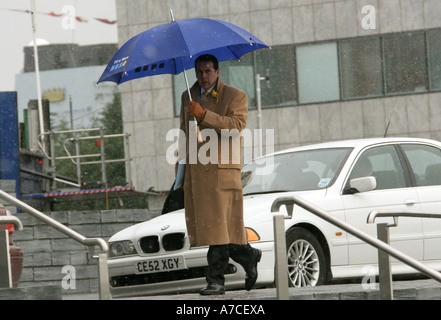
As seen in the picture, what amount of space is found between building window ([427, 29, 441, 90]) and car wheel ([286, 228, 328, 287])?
17944mm

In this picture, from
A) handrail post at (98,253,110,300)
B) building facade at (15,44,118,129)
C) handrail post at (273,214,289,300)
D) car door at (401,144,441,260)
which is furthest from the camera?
building facade at (15,44,118,129)

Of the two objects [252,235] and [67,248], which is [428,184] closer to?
[252,235]

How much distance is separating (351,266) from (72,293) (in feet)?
18.1

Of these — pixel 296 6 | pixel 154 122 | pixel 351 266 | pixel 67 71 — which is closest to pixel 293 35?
pixel 296 6

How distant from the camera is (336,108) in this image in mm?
26891

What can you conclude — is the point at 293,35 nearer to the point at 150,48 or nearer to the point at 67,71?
the point at 150,48

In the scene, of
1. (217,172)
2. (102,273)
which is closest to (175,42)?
(217,172)

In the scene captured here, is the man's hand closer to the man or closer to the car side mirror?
the man

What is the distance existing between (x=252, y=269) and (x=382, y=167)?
99.2 inches

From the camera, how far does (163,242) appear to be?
9.15m

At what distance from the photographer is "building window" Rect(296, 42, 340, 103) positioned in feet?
87.9

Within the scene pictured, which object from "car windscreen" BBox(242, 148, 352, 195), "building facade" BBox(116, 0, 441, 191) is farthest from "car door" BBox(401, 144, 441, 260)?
"building facade" BBox(116, 0, 441, 191)

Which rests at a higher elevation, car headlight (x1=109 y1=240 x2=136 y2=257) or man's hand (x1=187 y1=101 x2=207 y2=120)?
man's hand (x1=187 y1=101 x2=207 y2=120)
